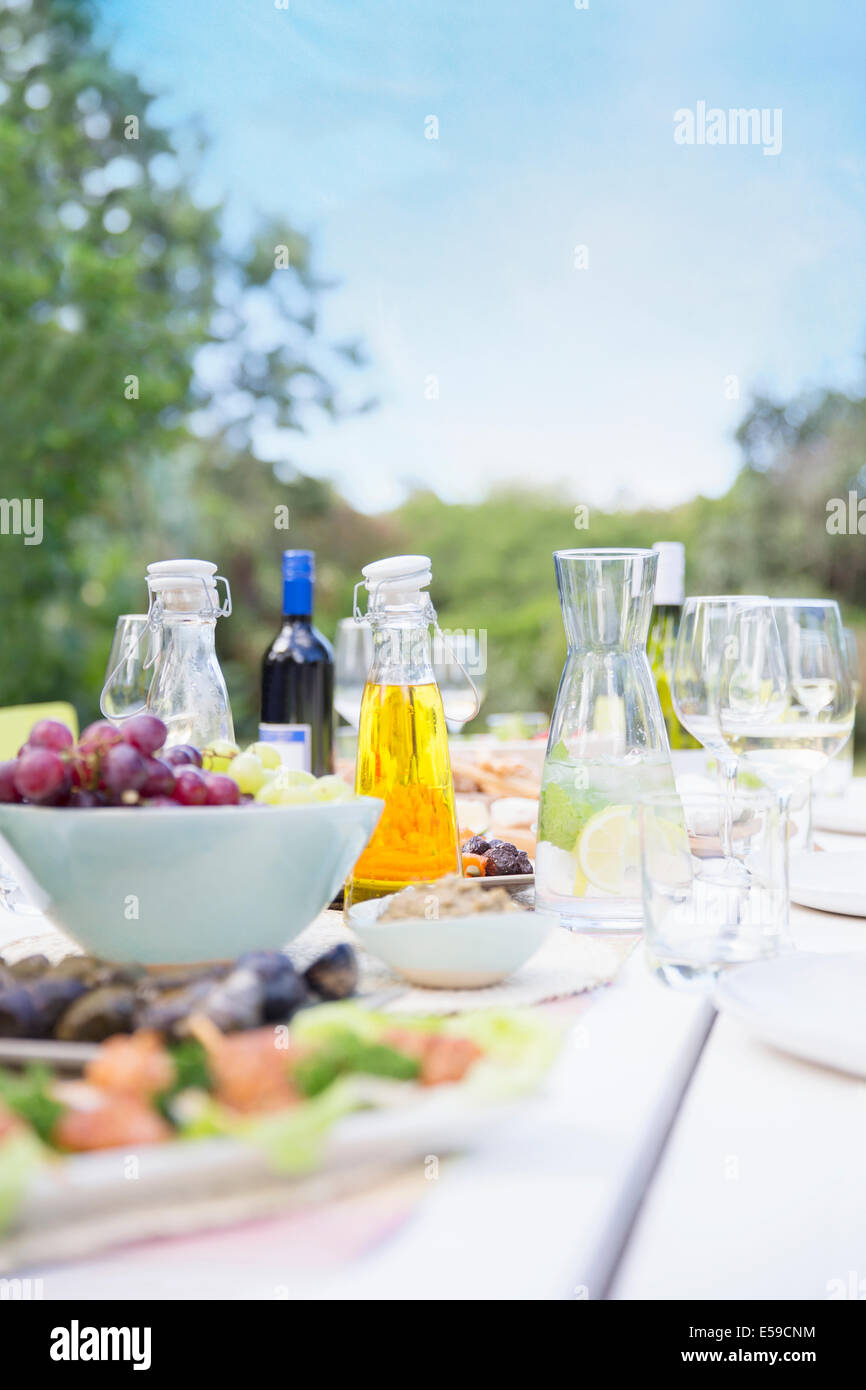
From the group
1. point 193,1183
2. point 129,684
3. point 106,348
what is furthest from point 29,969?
point 106,348

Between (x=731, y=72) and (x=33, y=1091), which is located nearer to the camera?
(x=33, y=1091)

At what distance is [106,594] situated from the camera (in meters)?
6.24

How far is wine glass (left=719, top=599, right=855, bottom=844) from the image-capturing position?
3.15 ft

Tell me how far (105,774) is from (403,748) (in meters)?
0.28

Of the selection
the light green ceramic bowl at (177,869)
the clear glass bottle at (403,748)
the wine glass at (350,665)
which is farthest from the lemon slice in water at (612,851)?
the wine glass at (350,665)

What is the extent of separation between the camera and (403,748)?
889mm

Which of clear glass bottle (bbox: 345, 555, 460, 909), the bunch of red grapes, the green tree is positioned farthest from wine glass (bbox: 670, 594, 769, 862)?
the green tree

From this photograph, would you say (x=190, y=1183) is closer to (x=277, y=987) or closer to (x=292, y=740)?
(x=277, y=987)

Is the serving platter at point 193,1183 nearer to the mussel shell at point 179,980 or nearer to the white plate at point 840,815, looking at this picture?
the mussel shell at point 179,980

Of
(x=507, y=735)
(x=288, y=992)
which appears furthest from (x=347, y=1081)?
(x=507, y=735)

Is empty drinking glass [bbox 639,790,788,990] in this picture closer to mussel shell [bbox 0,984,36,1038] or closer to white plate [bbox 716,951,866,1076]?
white plate [bbox 716,951,866,1076]

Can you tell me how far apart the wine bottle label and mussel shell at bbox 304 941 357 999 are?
563 millimetres
